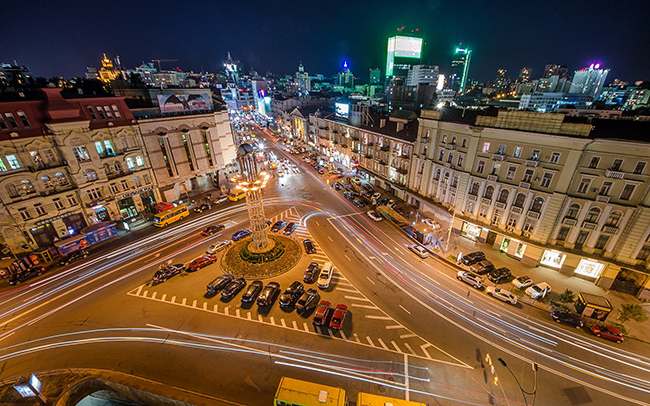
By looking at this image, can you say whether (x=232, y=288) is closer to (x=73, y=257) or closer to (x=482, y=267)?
(x=73, y=257)

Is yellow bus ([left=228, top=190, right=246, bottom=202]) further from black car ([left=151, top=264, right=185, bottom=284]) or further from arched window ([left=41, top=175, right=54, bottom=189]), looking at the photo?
arched window ([left=41, top=175, right=54, bottom=189])

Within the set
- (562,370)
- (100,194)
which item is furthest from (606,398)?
(100,194)

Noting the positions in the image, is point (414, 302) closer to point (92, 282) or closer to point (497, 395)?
point (497, 395)

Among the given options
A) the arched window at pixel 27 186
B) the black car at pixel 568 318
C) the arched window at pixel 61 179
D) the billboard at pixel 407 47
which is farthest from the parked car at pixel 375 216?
the billboard at pixel 407 47

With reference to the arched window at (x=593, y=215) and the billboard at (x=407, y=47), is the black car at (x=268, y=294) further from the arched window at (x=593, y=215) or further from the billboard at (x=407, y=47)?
the billboard at (x=407, y=47)

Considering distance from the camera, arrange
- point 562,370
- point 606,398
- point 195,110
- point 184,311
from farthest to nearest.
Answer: point 195,110
point 184,311
point 562,370
point 606,398

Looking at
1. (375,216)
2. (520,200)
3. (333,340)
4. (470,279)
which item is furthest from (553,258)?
(333,340)
